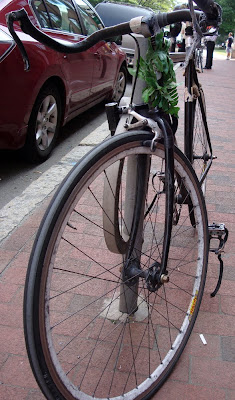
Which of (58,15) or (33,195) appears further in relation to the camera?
(58,15)

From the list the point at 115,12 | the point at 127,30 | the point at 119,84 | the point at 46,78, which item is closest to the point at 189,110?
the point at 127,30

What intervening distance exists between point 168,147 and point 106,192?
1.04ft

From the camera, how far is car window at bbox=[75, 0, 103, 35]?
614cm

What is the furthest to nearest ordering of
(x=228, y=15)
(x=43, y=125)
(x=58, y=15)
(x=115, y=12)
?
(x=228, y=15)
(x=115, y=12)
(x=58, y=15)
(x=43, y=125)

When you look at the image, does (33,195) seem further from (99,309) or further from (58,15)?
(58,15)

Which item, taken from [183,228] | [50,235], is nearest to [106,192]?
[50,235]

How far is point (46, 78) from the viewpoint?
170 inches

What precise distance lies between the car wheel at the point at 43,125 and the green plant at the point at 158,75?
8.97ft

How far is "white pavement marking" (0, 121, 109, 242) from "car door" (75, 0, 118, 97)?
1.40 meters

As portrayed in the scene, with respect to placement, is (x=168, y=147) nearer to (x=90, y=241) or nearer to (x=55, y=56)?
(x=90, y=241)

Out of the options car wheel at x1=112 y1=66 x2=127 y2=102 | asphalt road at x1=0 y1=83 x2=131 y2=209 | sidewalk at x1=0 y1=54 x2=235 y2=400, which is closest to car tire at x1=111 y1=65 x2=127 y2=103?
car wheel at x1=112 y1=66 x2=127 y2=102

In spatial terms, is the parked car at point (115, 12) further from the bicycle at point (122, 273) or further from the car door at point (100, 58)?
the bicycle at point (122, 273)

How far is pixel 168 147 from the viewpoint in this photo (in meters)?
1.71

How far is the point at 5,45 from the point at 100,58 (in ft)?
8.35
